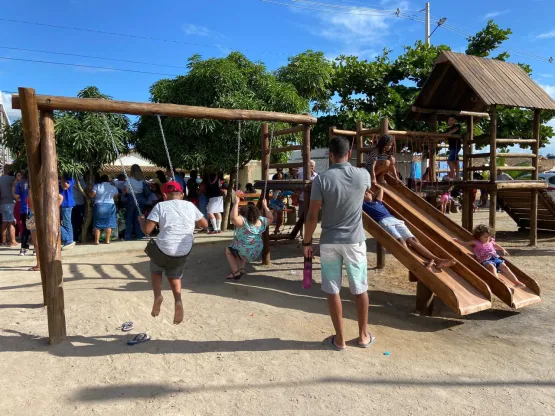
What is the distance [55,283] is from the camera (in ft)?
14.4

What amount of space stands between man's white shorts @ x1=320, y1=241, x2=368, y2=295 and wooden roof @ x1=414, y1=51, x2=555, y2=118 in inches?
225

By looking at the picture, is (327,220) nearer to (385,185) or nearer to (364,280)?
(364,280)

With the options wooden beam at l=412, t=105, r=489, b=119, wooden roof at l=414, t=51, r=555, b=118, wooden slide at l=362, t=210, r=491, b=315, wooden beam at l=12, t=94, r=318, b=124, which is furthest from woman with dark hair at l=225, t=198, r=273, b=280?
wooden beam at l=412, t=105, r=489, b=119

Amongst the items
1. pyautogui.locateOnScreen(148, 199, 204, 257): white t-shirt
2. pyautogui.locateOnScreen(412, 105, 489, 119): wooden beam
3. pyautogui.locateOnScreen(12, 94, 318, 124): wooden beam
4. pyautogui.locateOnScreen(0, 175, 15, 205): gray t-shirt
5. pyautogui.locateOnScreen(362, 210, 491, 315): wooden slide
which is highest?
pyautogui.locateOnScreen(412, 105, 489, 119): wooden beam

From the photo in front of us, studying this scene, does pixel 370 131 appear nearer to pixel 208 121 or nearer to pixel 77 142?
pixel 208 121

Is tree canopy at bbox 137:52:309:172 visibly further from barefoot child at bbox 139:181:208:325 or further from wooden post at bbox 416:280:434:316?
wooden post at bbox 416:280:434:316

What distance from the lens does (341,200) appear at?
152 inches

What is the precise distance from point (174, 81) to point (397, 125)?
926 centimetres

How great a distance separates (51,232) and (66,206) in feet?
15.6

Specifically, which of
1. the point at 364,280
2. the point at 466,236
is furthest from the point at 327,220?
the point at 466,236

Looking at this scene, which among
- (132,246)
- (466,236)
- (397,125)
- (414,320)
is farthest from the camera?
(397,125)

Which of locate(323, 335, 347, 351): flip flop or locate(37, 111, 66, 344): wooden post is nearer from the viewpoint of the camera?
locate(323, 335, 347, 351): flip flop

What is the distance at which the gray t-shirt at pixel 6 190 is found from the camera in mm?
9742

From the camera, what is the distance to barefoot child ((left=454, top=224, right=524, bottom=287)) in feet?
18.0
